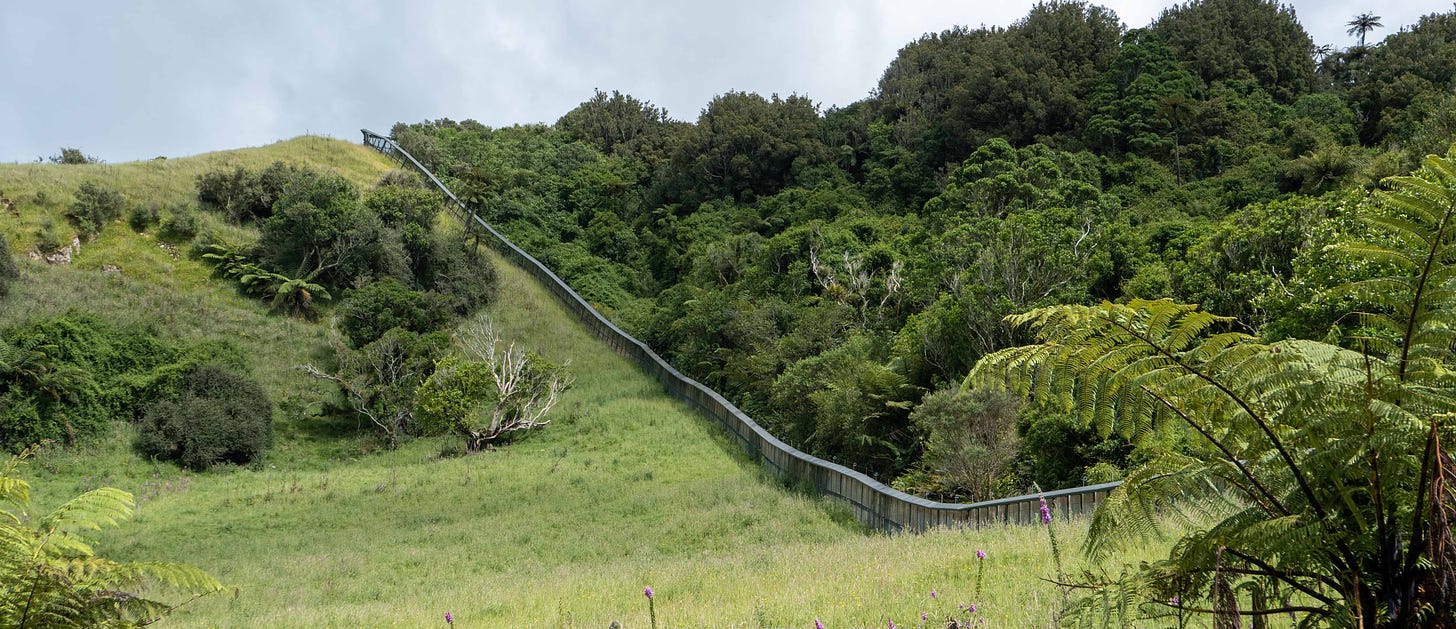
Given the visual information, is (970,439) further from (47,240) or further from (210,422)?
(47,240)

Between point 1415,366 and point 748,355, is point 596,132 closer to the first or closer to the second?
point 748,355

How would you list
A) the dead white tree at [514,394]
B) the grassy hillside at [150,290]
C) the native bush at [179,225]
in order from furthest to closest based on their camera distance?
the native bush at [179,225]
the grassy hillside at [150,290]
the dead white tree at [514,394]

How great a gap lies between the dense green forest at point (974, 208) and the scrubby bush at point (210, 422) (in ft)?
45.9

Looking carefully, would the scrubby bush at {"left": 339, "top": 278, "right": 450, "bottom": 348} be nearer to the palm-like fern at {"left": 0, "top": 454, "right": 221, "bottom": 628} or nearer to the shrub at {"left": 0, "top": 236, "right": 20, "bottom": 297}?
the shrub at {"left": 0, "top": 236, "right": 20, "bottom": 297}

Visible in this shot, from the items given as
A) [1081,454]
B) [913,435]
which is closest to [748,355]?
[913,435]

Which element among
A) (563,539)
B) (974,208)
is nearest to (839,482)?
(563,539)

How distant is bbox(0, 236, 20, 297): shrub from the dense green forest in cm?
1934

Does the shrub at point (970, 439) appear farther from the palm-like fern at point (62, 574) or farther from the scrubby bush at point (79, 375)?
the scrubby bush at point (79, 375)

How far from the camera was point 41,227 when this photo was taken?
36375 mm

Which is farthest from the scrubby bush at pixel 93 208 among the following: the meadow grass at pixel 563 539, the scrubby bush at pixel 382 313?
the meadow grass at pixel 563 539

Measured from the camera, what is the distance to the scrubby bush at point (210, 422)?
24.9 metres

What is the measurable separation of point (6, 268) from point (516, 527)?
2612 cm

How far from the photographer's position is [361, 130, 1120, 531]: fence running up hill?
1166 cm

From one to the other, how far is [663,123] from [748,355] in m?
51.7
